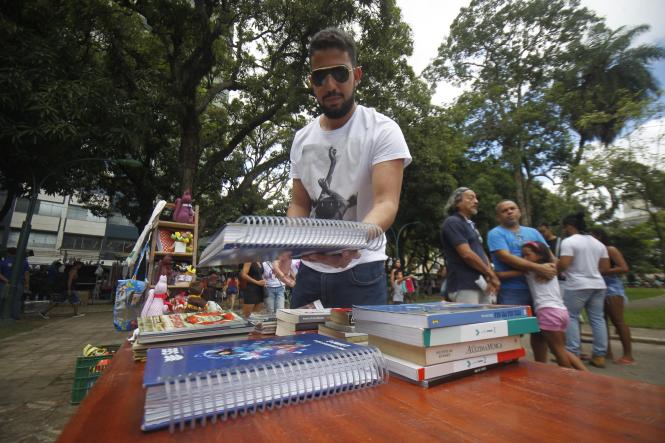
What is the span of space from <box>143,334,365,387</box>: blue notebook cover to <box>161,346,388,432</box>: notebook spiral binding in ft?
0.07

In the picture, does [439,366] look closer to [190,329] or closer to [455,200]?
[190,329]

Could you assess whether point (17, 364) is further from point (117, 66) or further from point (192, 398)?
point (117, 66)

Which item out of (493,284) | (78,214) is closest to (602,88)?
(493,284)

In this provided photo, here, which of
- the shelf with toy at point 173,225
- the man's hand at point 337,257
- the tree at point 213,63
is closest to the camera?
the man's hand at point 337,257

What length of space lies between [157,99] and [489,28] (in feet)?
59.4

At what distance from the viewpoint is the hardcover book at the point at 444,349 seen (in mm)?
828

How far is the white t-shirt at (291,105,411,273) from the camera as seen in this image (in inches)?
58.4

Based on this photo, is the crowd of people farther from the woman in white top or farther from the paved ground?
the paved ground

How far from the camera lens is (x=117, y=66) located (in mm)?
9922

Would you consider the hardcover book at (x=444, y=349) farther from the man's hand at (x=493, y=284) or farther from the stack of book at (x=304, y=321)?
the man's hand at (x=493, y=284)

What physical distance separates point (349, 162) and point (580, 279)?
3895 millimetres

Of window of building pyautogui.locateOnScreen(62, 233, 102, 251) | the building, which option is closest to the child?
the building

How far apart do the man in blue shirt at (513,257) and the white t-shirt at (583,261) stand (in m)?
0.96

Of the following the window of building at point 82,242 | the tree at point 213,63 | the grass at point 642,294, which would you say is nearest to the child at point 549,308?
the tree at point 213,63
